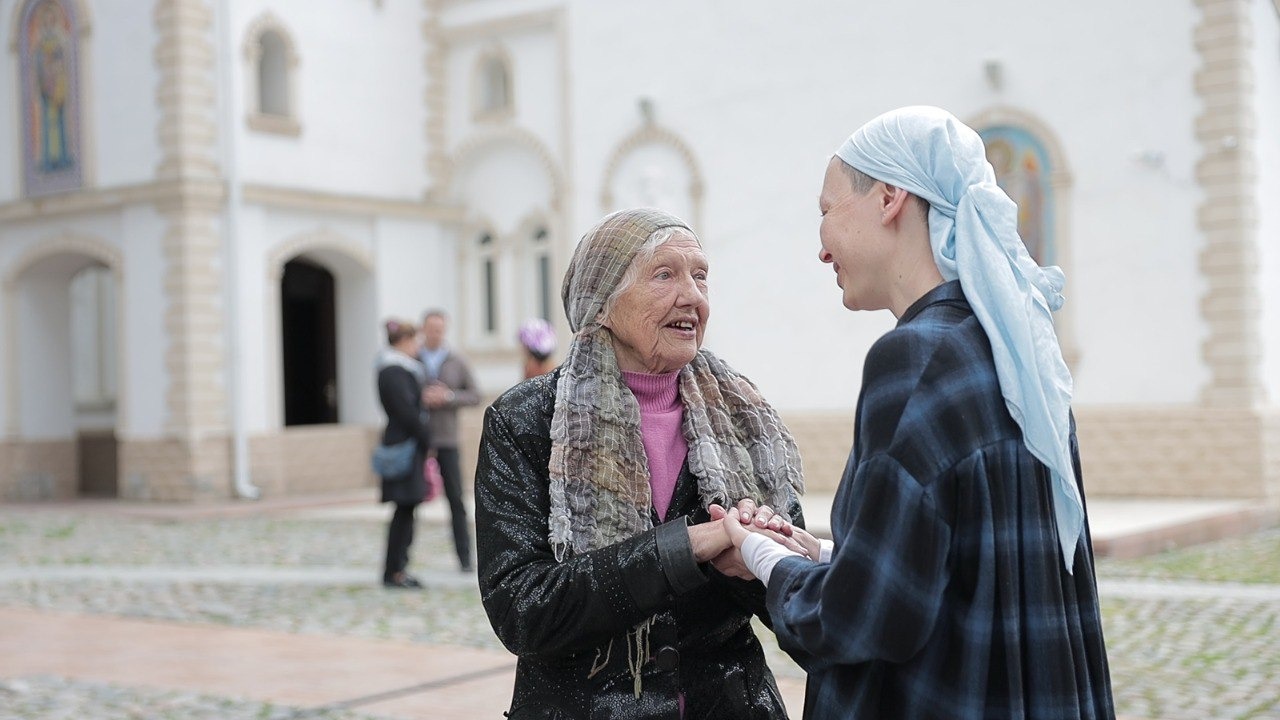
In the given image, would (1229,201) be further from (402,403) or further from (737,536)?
(737,536)

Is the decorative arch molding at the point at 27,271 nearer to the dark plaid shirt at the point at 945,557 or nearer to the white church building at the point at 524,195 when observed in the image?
the white church building at the point at 524,195

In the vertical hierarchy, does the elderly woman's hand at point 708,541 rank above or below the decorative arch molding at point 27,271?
below

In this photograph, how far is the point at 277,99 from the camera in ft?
64.4

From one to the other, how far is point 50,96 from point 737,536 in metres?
18.9

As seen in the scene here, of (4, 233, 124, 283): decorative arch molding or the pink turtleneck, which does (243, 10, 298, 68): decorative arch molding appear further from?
the pink turtleneck

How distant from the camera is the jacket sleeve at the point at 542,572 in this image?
268 cm

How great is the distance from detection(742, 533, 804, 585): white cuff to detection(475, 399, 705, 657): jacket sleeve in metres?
0.15

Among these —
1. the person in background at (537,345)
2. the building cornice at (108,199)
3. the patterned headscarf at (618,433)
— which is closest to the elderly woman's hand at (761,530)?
the patterned headscarf at (618,433)

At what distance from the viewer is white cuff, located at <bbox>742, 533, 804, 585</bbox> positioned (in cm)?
247

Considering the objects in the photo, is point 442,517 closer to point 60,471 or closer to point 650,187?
point 650,187

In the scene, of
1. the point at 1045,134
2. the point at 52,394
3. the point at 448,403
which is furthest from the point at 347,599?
the point at 52,394

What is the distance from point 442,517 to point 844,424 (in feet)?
15.0

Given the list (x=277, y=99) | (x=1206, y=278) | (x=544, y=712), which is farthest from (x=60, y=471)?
(x=544, y=712)

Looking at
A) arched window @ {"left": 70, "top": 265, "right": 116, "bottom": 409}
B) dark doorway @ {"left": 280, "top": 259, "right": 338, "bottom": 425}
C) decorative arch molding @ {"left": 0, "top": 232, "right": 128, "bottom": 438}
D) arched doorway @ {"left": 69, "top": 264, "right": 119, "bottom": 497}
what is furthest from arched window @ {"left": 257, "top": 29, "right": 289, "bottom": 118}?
arched window @ {"left": 70, "top": 265, "right": 116, "bottom": 409}
